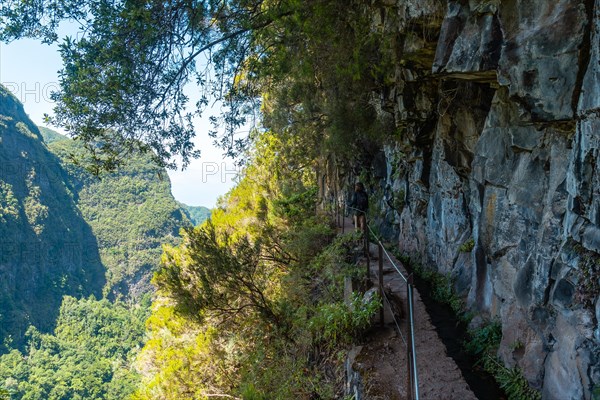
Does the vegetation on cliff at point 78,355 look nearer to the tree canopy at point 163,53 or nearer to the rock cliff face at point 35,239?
the rock cliff face at point 35,239

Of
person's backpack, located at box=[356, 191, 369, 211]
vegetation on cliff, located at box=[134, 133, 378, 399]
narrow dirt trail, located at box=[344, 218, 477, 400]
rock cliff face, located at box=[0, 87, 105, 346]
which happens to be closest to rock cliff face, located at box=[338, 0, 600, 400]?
narrow dirt trail, located at box=[344, 218, 477, 400]

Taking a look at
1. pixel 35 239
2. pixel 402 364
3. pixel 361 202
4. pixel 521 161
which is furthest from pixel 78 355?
pixel 521 161

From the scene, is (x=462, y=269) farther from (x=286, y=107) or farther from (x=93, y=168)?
(x=286, y=107)

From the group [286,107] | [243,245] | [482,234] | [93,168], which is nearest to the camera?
[482,234]

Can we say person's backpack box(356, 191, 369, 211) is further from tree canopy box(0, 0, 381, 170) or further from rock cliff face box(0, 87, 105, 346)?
rock cliff face box(0, 87, 105, 346)

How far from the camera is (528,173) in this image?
179 inches

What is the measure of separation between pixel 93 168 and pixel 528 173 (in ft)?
20.7

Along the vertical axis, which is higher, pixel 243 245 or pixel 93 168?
pixel 93 168

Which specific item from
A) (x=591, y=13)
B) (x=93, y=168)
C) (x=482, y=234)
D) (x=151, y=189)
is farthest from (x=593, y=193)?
(x=151, y=189)

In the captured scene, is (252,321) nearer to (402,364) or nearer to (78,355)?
(402,364)

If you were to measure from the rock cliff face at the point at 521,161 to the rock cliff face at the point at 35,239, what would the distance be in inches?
3526

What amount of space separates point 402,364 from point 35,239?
109367 mm

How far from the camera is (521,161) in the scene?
4738mm

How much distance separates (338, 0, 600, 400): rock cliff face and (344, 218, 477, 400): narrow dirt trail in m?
0.81
